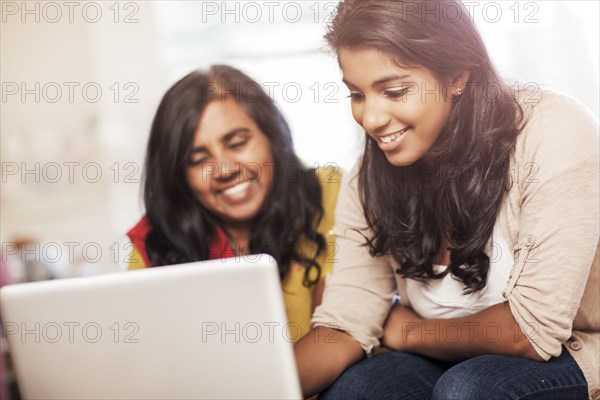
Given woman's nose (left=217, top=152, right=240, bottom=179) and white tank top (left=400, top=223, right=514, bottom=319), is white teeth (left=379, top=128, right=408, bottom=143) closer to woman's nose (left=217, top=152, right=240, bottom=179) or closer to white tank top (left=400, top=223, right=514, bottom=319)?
white tank top (left=400, top=223, right=514, bottom=319)

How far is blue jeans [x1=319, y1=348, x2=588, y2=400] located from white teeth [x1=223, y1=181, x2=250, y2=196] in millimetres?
513

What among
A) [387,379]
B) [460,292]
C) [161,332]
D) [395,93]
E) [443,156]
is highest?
[395,93]

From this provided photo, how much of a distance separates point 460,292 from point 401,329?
0.13m

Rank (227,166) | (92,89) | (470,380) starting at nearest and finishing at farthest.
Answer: (470,380) < (227,166) < (92,89)

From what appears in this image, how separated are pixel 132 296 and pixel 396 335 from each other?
1.90ft

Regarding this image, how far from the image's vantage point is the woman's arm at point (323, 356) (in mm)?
1214

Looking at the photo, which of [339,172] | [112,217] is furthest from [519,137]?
[112,217]

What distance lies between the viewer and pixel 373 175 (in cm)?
132

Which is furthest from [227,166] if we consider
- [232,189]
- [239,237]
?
[239,237]

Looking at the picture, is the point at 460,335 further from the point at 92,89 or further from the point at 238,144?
the point at 92,89

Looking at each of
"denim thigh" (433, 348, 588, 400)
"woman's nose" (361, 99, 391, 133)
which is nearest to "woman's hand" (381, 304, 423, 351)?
"denim thigh" (433, 348, 588, 400)

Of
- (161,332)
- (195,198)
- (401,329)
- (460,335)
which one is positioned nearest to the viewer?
(161,332)

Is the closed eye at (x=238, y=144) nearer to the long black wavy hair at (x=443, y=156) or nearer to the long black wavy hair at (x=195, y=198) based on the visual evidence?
Answer: the long black wavy hair at (x=195, y=198)

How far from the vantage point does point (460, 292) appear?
49.4 inches
